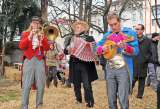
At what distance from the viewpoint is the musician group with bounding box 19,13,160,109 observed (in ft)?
26.4

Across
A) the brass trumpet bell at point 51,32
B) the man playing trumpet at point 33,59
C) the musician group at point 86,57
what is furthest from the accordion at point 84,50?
the man playing trumpet at point 33,59

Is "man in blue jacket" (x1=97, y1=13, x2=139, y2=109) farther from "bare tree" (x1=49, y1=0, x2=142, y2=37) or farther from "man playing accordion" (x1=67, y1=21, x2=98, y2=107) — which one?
"bare tree" (x1=49, y1=0, x2=142, y2=37)

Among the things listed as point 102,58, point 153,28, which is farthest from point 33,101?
point 153,28

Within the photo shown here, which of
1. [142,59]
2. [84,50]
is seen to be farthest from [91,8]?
[84,50]

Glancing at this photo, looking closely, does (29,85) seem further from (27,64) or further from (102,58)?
(102,58)

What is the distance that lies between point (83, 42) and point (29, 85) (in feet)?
5.33

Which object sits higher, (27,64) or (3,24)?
(3,24)

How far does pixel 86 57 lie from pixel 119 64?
97.8 inches

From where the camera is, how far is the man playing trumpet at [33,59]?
9547 millimetres

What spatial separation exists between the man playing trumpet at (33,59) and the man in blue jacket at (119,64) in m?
1.79

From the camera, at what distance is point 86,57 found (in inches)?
413

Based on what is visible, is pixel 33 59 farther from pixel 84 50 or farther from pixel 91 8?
pixel 91 8

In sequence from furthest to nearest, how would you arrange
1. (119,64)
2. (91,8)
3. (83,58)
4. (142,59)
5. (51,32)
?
(91,8) < (142,59) < (83,58) < (51,32) < (119,64)

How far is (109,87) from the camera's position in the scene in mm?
8141
